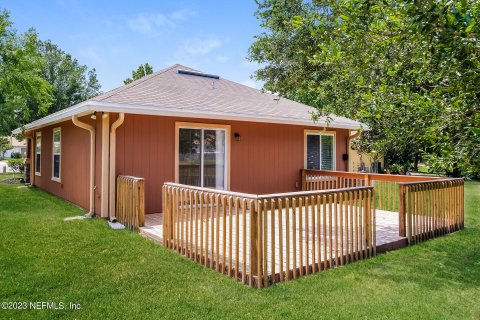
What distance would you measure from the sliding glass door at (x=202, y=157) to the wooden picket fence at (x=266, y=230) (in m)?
3.15

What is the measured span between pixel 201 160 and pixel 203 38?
9157 mm

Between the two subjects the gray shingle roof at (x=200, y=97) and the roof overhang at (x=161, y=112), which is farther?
the gray shingle roof at (x=200, y=97)

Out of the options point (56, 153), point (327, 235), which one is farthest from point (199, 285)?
point (56, 153)

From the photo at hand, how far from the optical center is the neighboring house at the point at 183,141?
791cm

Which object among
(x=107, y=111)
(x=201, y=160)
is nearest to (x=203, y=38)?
(x=201, y=160)

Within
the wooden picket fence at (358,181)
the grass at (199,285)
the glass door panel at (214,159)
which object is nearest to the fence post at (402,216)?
the grass at (199,285)

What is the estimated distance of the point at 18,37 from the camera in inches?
739

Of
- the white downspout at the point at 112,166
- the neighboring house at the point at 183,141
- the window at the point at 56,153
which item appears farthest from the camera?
the window at the point at 56,153

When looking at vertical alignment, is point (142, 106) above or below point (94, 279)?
above

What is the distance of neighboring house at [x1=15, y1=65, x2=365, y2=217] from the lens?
7.91 m

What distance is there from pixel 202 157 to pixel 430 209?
17.1 ft

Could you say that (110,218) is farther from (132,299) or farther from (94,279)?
(132,299)

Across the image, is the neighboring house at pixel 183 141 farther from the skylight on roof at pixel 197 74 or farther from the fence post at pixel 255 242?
the fence post at pixel 255 242

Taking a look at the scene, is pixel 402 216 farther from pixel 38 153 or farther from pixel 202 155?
pixel 38 153
